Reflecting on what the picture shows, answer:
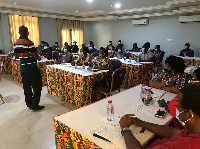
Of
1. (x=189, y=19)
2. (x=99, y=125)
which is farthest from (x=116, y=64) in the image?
(x=189, y=19)

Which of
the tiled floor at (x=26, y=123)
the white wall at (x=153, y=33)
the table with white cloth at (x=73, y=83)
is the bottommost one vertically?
the tiled floor at (x=26, y=123)

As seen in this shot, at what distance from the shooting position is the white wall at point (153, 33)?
27.4ft

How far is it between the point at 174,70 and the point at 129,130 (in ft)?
5.22

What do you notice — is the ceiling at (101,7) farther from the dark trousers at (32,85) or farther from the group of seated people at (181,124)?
the group of seated people at (181,124)

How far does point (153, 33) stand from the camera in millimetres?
9492

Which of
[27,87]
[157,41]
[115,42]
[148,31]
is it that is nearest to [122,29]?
[115,42]

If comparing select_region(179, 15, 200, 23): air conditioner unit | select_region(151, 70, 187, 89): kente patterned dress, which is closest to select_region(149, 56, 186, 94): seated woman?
select_region(151, 70, 187, 89): kente patterned dress

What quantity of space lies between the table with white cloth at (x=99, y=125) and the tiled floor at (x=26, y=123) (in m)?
1.02

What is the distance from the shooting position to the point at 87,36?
1260 centimetres

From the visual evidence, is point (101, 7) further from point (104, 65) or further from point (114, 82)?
point (114, 82)

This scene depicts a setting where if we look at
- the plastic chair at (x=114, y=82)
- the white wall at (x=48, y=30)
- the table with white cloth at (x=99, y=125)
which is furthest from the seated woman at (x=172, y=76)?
the white wall at (x=48, y=30)

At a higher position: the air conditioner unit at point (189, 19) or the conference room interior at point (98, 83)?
the air conditioner unit at point (189, 19)

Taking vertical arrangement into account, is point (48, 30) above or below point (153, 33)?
above

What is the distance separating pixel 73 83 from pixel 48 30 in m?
7.37
